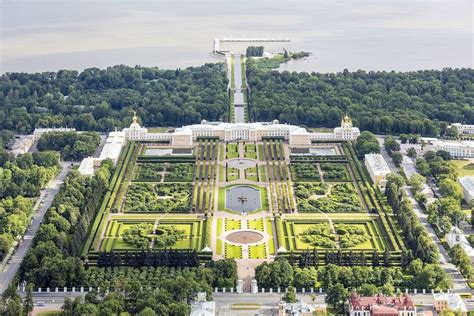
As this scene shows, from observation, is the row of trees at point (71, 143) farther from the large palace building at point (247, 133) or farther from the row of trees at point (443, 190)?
the row of trees at point (443, 190)

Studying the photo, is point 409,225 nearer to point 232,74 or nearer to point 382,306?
point 382,306

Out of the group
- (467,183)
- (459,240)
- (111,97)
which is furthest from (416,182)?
(111,97)

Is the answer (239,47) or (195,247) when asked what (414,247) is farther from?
(239,47)

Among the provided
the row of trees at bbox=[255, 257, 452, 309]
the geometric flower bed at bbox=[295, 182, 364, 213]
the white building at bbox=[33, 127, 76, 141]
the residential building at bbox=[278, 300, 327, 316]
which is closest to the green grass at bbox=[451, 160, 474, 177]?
the geometric flower bed at bbox=[295, 182, 364, 213]

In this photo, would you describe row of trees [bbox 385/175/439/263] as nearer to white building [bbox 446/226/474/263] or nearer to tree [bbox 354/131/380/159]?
white building [bbox 446/226/474/263]

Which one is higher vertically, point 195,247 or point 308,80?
point 308,80

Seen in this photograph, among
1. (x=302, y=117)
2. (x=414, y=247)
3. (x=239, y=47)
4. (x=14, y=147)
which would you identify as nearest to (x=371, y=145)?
(x=302, y=117)
